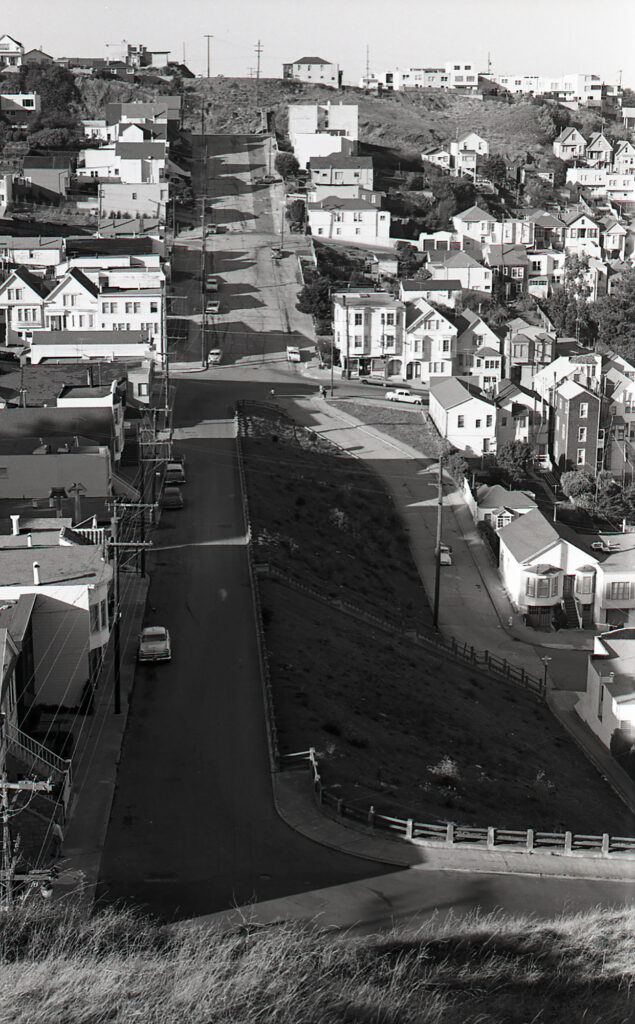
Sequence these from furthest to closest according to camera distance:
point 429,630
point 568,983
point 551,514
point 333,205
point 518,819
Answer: point 333,205 → point 551,514 → point 429,630 → point 518,819 → point 568,983

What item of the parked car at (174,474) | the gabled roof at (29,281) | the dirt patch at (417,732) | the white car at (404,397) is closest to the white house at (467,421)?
the white car at (404,397)

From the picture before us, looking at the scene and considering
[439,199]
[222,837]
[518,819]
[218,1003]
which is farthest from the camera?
[439,199]

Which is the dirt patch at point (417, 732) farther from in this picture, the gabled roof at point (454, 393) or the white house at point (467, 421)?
the gabled roof at point (454, 393)

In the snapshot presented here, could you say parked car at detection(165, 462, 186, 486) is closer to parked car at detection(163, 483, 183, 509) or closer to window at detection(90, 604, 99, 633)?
parked car at detection(163, 483, 183, 509)

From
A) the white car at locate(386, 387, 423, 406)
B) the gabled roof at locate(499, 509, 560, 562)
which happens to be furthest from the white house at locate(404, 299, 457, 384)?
the gabled roof at locate(499, 509, 560, 562)

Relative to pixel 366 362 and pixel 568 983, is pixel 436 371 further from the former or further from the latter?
pixel 568 983

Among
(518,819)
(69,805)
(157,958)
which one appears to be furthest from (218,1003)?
(518,819)

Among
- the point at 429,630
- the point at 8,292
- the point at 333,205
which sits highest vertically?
the point at 333,205
